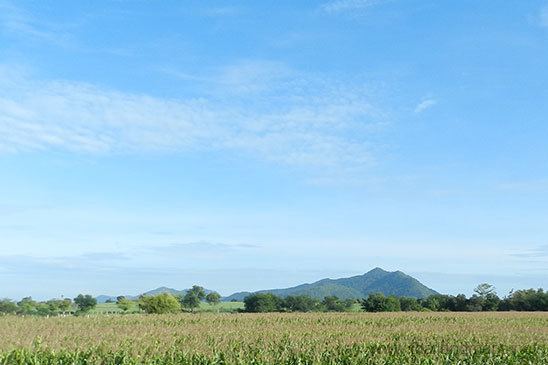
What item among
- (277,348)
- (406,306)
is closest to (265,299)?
(406,306)

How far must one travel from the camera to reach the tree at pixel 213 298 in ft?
325

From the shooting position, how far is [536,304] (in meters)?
72.0

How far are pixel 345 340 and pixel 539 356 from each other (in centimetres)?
647

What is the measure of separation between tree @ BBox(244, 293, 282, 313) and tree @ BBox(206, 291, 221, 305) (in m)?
29.4

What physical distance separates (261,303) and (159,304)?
1366 centimetres

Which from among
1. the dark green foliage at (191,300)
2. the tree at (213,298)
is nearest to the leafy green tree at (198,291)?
the dark green foliage at (191,300)

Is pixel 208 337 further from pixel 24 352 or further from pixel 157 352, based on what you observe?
pixel 24 352

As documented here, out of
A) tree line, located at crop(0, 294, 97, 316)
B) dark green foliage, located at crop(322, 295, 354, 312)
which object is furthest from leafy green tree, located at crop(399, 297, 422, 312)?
tree line, located at crop(0, 294, 97, 316)

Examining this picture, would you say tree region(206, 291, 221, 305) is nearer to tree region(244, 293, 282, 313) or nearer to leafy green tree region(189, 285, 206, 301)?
leafy green tree region(189, 285, 206, 301)

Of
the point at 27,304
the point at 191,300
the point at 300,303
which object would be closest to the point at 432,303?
the point at 300,303

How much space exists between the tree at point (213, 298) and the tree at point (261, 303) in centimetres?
2939

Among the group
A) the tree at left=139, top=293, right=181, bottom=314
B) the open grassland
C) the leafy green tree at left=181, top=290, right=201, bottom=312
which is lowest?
the open grassland

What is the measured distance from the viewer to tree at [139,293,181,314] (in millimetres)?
60719

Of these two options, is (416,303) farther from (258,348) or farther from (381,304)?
(258,348)
